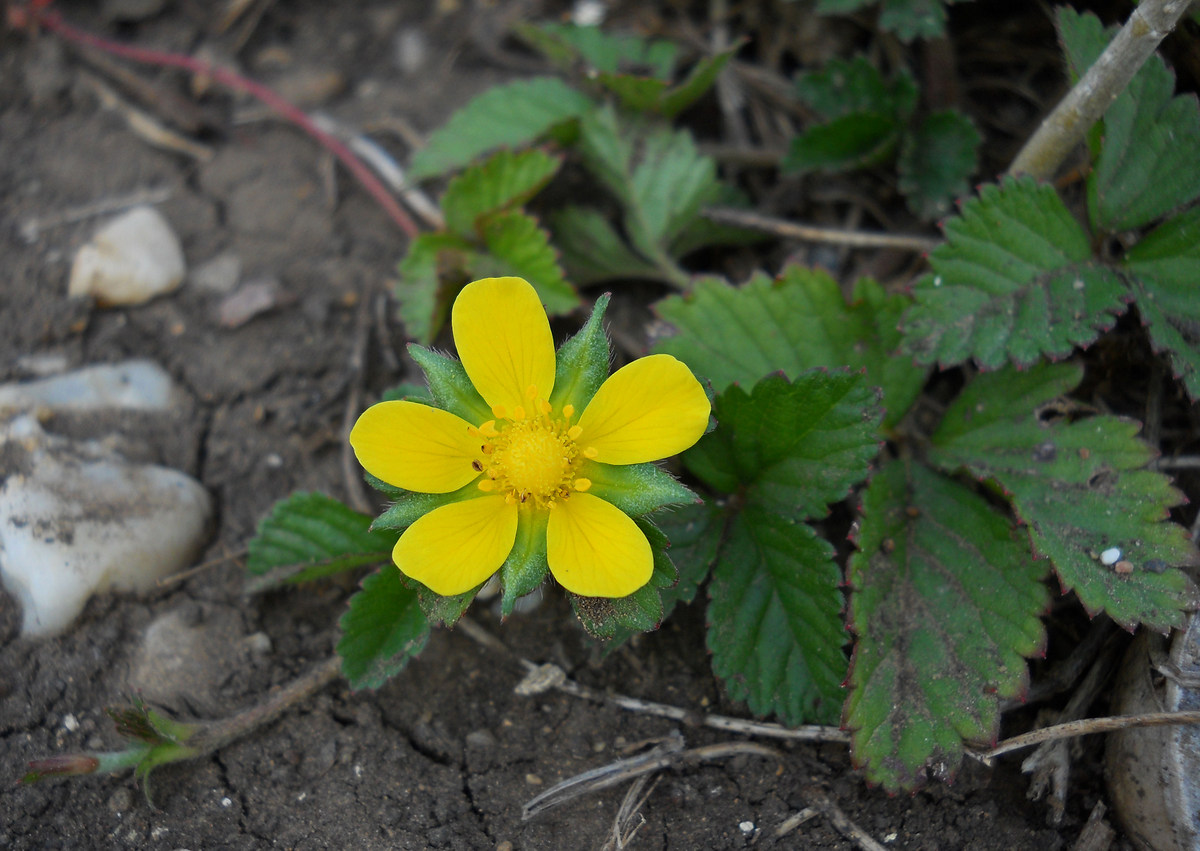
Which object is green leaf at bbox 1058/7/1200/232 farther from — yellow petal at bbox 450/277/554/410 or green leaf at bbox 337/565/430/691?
green leaf at bbox 337/565/430/691

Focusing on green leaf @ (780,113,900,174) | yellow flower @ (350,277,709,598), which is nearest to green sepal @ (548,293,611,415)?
yellow flower @ (350,277,709,598)

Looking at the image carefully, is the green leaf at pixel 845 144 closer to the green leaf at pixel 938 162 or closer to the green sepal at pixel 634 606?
the green leaf at pixel 938 162

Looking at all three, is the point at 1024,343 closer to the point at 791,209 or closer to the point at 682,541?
the point at 682,541

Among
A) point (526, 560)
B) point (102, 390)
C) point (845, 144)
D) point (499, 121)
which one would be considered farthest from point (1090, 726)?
point (102, 390)

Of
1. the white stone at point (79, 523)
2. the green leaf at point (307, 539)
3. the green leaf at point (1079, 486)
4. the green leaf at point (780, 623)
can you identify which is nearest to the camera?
the green leaf at point (1079, 486)

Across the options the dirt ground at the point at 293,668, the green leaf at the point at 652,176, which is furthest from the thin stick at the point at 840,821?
the green leaf at the point at 652,176

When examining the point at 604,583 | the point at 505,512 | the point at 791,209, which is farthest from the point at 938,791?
the point at 791,209

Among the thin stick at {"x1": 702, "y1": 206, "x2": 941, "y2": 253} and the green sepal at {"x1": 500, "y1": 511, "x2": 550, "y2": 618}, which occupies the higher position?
the thin stick at {"x1": 702, "y1": 206, "x2": 941, "y2": 253}

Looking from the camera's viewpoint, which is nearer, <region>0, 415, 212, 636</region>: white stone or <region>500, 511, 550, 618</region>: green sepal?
<region>500, 511, 550, 618</region>: green sepal
